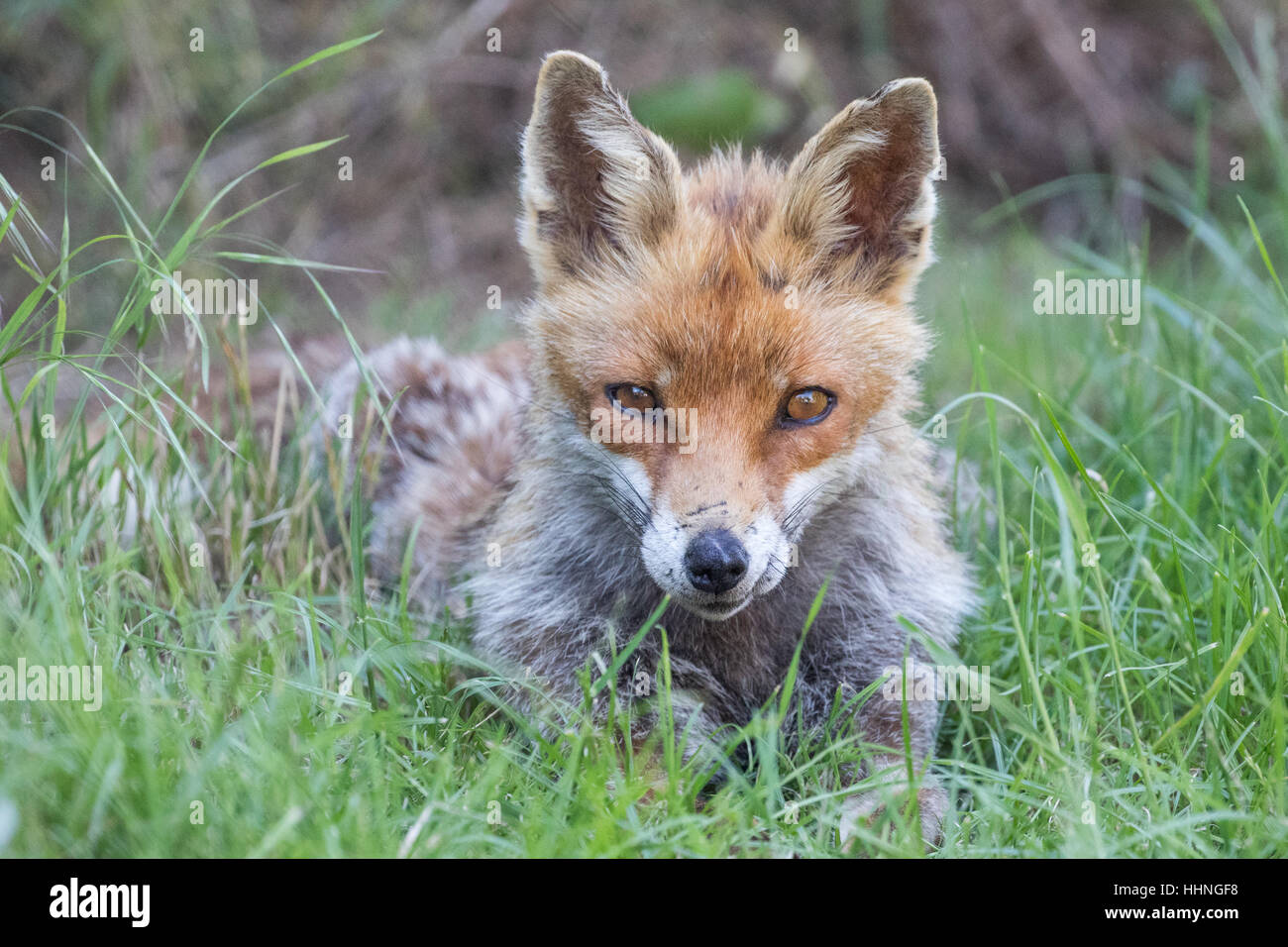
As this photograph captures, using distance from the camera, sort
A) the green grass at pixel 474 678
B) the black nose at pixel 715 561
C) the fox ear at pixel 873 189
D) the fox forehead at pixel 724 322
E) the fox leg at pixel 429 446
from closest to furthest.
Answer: the green grass at pixel 474 678 < the black nose at pixel 715 561 < the fox forehead at pixel 724 322 < the fox ear at pixel 873 189 < the fox leg at pixel 429 446

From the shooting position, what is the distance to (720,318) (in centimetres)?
363

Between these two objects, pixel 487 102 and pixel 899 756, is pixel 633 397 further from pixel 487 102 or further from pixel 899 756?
pixel 487 102

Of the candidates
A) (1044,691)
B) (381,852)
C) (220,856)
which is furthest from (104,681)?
(1044,691)

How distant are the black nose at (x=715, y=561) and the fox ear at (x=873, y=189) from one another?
123 cm

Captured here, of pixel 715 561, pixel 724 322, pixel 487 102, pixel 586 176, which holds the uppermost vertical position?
pixel 487 102

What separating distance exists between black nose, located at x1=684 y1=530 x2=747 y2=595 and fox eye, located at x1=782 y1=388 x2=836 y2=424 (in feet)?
1.82

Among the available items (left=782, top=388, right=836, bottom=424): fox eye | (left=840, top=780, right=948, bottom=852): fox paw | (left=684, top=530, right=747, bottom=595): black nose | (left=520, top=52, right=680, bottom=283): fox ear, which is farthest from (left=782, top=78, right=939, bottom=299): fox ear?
(left=840, top=780, right=948, bottom=852): fox paw

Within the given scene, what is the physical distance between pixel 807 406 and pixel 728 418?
289 mm

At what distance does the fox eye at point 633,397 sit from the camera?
3.66 m

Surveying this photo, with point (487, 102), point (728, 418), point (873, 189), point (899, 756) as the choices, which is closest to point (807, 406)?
point (728, 418)

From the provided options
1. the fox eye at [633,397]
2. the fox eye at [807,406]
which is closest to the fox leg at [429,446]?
the fox eye at [633,397]

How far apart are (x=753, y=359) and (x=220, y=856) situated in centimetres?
200

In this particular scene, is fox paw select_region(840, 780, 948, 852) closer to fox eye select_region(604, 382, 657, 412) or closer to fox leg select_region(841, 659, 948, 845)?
fox leg select_region(841, 659, 948, 845)

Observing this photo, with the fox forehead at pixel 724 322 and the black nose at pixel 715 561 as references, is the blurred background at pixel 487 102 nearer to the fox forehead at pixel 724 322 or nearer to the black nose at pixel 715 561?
the fox forehead at pixel 724 322
